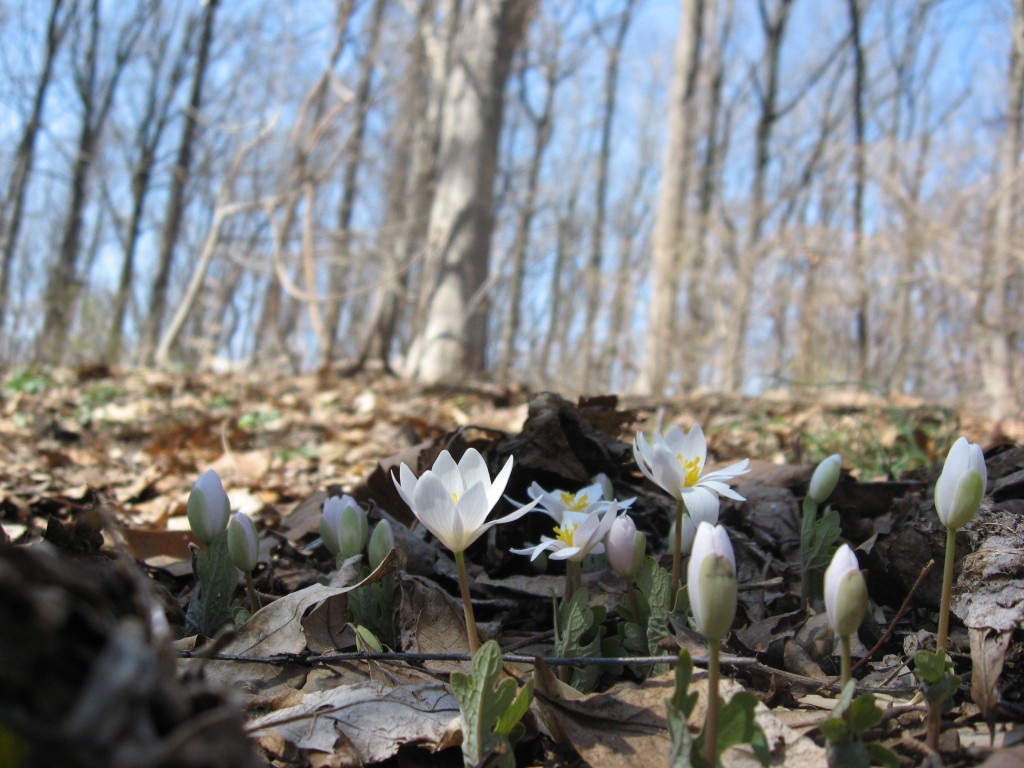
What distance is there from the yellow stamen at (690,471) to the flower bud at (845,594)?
36 cm

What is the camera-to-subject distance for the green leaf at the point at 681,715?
931 mm

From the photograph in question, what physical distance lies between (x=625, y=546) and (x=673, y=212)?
803cm

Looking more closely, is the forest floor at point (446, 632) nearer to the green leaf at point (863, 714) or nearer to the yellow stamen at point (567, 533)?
the green leaf at point (863, 714)

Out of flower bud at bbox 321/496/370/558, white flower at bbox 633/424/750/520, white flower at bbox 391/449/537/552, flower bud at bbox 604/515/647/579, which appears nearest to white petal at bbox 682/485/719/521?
white flower at bbox 633/424/750/520

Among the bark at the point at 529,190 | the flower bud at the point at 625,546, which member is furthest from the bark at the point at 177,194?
the flower bud at the point at 625,546

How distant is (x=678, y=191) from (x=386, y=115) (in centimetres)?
1412

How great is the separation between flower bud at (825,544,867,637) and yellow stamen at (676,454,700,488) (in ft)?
1.19

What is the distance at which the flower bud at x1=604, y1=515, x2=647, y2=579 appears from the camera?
131cm

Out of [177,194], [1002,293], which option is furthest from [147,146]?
[1002,293]

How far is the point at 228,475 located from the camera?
3.46m

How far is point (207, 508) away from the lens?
147cm

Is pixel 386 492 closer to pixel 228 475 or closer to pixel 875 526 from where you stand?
pixel 875 526

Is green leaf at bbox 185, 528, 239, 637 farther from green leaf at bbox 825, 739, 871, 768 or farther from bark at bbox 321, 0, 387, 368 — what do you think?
bark at bbox 321, 0, 387, 368

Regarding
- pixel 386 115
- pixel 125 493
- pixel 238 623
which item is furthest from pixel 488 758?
pixel 386 115
